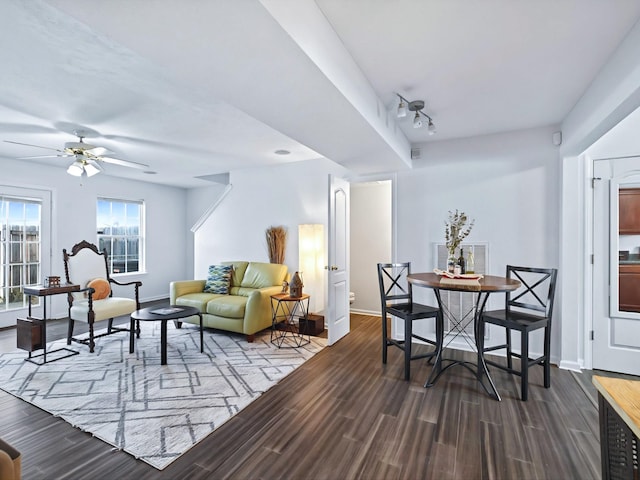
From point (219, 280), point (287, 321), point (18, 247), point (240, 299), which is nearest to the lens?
point (240, 299)

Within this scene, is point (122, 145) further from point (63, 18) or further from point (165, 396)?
point (165, 396)

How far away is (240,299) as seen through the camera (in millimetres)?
4238

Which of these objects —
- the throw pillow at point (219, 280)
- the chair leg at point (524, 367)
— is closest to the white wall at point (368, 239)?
the throw pillow at point (219, 280)

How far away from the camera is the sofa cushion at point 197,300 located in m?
4.29

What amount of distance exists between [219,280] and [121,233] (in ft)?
10.4

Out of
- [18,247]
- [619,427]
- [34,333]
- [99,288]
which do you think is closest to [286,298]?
[99,288]

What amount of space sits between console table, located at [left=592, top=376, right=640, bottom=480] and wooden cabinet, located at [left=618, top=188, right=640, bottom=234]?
2707 mm

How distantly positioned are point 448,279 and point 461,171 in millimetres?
1641

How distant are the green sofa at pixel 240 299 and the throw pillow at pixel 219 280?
10cm

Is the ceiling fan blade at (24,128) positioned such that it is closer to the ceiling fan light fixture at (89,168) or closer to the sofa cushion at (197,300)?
the ceiling fan light fixture at (89,168)

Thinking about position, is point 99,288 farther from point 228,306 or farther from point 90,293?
point 228,306

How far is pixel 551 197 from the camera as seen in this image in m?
3.38

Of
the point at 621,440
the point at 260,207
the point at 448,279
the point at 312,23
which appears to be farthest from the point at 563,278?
the point at 260,207

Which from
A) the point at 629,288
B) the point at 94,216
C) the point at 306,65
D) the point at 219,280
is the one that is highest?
the point at 306,65
